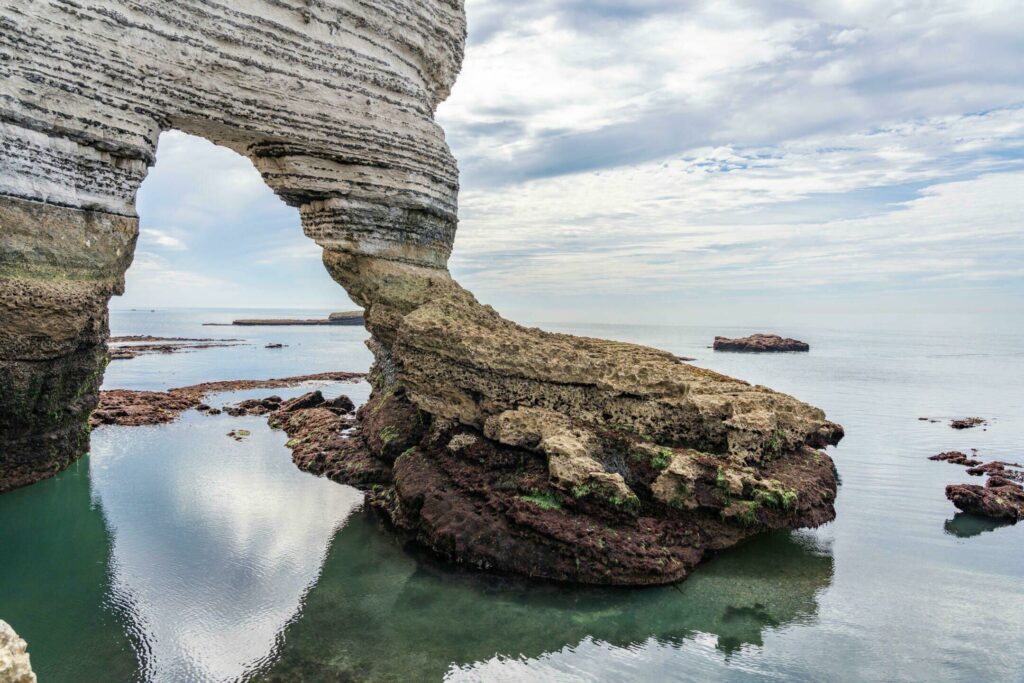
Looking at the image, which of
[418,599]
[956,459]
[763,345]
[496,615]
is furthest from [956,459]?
[763,345]

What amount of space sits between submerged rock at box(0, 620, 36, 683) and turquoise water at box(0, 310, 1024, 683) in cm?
288

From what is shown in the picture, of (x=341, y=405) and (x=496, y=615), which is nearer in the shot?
(x=496, y=615)

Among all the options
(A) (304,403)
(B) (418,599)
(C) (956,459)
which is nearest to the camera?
(B) (418,599)

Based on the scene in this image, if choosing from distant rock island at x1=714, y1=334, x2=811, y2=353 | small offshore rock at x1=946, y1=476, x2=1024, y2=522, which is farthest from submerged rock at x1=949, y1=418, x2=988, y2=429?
distant rock island at x1=714, y1=334, x2=811, y2=353

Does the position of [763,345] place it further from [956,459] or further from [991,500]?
[991,500]

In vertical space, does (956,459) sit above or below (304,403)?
above

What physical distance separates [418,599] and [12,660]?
4.97 metres

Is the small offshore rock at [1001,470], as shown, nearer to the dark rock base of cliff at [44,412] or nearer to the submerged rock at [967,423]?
the submerged rock at [967,423]

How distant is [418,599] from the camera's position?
324 inches

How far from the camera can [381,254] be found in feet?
42.1

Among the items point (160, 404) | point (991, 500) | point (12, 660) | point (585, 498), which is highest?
point (991, 500)

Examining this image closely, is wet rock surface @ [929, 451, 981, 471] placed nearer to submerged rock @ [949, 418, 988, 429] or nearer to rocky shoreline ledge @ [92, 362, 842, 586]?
submerged rock @ [949, 418, 988, 429]

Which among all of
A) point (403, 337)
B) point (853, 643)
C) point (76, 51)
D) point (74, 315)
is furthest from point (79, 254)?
point (853, 643)

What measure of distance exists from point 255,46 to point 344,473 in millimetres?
8801
